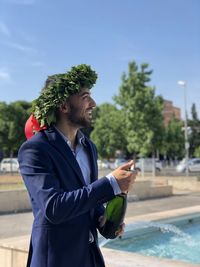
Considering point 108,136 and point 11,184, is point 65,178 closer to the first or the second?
point 11,184

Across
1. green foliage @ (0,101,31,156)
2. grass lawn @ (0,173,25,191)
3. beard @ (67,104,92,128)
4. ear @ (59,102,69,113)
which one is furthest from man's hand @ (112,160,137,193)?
green foliage @ (0,101,31,156)

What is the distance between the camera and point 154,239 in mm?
8320

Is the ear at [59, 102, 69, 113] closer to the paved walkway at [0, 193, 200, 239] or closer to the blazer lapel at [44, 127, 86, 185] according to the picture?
the blazer lapel at [44, 127, 86, 185]

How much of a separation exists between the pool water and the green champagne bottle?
4.73m

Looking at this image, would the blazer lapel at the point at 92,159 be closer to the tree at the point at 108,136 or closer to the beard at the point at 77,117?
the beard at the point at 77,117

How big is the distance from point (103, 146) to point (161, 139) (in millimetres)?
18204

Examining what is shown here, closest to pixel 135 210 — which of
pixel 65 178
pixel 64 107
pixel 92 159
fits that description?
pixel 92 159

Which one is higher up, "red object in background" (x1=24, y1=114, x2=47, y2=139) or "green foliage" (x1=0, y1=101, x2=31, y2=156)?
"green foliage" (x1=0, y1=101, x2=31, y2=156)

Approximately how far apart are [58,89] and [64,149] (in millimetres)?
335

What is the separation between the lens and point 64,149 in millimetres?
2285

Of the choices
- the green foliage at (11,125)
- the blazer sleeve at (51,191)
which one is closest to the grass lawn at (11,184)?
the blazer sleeve at (51,191)

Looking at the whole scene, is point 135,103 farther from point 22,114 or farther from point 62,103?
point 62,103

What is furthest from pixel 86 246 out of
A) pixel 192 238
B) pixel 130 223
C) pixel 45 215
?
pixel 192 238

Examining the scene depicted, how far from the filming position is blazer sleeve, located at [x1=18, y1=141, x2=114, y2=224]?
2.04 metres
